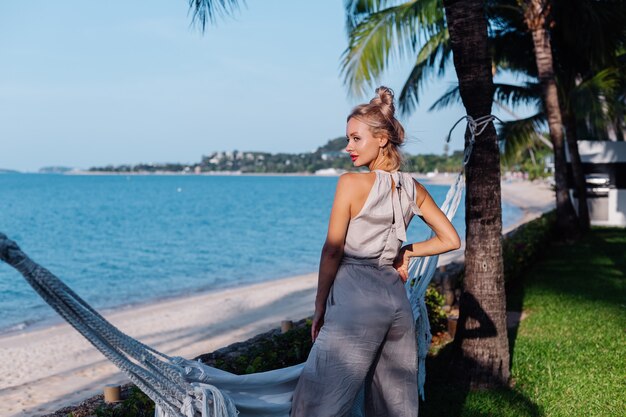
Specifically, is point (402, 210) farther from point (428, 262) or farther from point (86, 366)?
point (86, 366)

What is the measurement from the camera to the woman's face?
7.20 ft

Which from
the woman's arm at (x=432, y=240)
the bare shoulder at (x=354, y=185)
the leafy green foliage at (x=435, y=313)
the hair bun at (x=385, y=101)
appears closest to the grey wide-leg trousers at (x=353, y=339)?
the woman's arm at (x=432, y=240)

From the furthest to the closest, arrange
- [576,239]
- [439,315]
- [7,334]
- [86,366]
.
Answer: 1. [576,239]
2. [7,334]
3. [86,366]
4. [439,315]

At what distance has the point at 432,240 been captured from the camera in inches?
94.8

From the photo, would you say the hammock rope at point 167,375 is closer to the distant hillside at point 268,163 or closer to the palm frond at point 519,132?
the palm frond at point 519,132

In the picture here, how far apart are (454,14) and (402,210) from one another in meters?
1.77

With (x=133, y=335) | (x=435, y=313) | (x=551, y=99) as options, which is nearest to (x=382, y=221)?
(x=435, y=313)

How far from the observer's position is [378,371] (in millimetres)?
2270

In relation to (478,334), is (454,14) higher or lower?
higher

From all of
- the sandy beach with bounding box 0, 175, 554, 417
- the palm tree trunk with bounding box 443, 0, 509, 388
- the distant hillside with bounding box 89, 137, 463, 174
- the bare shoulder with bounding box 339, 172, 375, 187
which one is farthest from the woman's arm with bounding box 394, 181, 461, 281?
the distant hillside with bounding box 89, 137, 463, 174

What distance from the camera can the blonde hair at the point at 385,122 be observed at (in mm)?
2180

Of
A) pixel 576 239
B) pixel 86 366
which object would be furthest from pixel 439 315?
pixel 576 239

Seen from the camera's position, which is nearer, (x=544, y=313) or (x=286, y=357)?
(x=286, y=357)

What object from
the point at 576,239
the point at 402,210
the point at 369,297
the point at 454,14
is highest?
the point at 454,14
